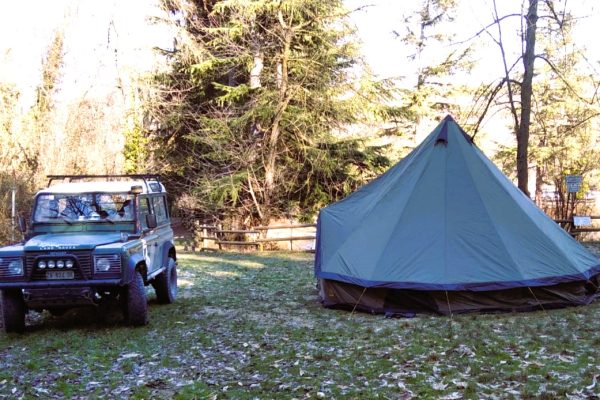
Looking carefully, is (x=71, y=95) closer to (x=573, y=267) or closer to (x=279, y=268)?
(x=279, y=268)

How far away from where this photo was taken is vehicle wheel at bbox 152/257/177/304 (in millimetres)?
9633

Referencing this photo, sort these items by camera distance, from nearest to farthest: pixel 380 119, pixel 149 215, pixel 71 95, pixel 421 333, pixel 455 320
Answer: pixel 421 333 < pixel 455 320 < pixel 149 215 < pixel 71 95 < pixel 380 119

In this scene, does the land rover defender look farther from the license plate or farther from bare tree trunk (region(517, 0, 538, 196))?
bare tree trunk (region(517, 0, 538, 196))

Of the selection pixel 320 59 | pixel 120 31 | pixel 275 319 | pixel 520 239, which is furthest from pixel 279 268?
pixel 120 31

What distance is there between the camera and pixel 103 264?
7098 millimetres

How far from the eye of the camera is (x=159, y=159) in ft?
84.0

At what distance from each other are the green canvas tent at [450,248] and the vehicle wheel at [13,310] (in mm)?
4523

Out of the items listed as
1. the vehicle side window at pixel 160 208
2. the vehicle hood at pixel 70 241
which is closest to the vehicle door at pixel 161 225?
the vehicle side window at pixel 160 208

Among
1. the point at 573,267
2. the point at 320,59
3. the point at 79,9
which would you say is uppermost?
the point at 79,9

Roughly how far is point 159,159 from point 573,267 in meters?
20.5

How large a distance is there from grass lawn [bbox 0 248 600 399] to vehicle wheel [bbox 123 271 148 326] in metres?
0.19

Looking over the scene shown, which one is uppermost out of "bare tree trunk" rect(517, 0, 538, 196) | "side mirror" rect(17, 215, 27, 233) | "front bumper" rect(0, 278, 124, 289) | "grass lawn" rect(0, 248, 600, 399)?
"bare tree trunk" rect(517, 0, 538, 196)

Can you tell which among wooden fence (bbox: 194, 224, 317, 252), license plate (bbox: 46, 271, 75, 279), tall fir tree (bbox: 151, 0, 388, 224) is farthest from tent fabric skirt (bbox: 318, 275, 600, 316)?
tall fir tree (bbox: 151, 0, 388, 224)

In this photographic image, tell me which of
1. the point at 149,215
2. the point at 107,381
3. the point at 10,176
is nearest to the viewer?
the point at 107,381
